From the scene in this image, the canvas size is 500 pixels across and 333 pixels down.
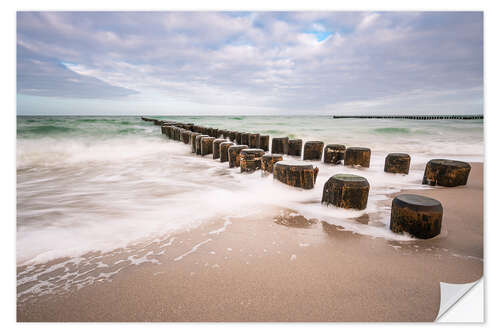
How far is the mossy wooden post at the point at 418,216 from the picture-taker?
1693 millimetres

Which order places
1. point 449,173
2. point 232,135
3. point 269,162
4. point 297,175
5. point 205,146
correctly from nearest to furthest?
point 297,175
point 449,173
point 269,162
point 205,146
point 232,135

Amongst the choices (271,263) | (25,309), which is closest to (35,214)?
(25,309)

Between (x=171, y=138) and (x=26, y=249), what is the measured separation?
354 inches

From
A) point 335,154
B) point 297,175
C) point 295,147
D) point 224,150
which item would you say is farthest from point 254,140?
point 297,175

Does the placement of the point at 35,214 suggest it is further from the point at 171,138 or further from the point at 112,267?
the point at 171,138

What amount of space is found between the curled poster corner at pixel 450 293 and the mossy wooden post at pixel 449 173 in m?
2.13

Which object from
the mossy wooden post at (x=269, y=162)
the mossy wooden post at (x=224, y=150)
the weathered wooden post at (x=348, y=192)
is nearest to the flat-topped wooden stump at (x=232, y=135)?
the mossy wooden post at (x=224, y=150)

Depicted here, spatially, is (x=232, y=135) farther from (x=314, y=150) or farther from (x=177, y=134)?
(x=314, y=150)

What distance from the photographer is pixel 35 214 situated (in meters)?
2.39

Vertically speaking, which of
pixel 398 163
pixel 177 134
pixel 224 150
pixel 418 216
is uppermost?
pixel 177 134

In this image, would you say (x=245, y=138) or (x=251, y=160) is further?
(x=245, y=138)

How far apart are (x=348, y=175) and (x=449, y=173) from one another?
5.87 ft

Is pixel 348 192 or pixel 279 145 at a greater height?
pixel 279 145

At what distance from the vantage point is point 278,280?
136cm
